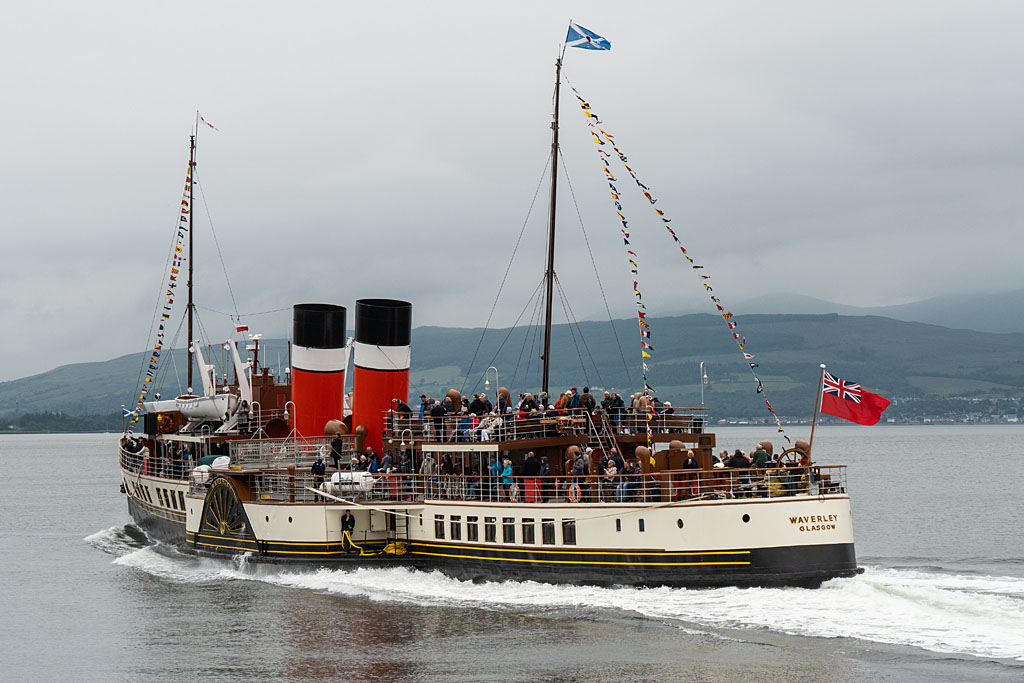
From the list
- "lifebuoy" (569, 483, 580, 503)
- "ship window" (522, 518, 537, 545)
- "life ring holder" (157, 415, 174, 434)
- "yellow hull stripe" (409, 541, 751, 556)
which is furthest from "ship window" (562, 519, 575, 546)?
"life ring holder" (157, 415, 174, 434)

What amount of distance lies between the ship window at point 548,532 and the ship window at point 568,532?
335 millimetres

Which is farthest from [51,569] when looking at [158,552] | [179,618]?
[179,618]

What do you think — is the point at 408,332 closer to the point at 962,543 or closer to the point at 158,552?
the point at 158,552

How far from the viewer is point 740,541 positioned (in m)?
27.4

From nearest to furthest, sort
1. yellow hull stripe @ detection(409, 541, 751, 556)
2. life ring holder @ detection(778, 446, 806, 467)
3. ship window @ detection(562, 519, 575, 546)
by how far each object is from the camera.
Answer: yellow hull stripe @ detection(409, 541, 751, 556), life ring holder @ detection(778, 446, 806, 467), ship window @ detection(562, 519, 575, 546)

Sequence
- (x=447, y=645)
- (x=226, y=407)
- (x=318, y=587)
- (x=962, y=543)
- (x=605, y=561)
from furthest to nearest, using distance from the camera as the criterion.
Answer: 1. (x=962, y=543)
2. (x=226, y=407)
3. (x=318, y=587)
4. (x=605, y=561)
5. (x=447, y=645)

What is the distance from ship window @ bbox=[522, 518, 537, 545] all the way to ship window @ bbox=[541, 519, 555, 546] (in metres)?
0.27

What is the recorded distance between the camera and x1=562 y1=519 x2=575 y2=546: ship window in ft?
98.0

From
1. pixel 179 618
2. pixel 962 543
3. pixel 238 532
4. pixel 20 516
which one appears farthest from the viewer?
pixel 20 516

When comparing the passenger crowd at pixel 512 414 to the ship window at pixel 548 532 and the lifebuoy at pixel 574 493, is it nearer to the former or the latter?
the lifebuoy at pixel 574 493

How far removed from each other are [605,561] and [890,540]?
27574 millimetres

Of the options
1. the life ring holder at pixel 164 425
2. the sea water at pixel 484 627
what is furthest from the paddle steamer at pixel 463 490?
the life ring holder at pixel 164 425

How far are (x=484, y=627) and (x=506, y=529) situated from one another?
3.85 meters

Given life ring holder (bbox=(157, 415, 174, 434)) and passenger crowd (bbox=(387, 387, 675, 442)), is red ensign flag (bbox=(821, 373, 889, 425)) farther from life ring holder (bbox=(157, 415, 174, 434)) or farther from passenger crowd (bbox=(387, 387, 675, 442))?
life ring holder (bbox=(157, 415, 174, 434))
